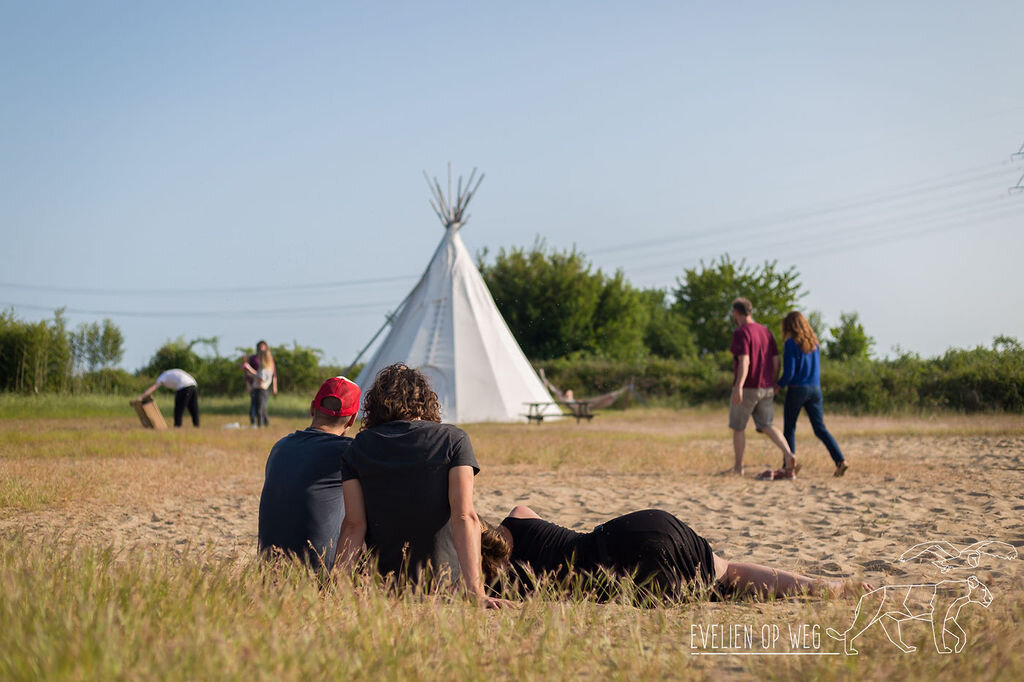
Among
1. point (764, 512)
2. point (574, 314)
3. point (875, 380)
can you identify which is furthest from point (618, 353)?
point (764, 512)

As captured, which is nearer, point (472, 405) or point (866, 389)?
point (472, 405)

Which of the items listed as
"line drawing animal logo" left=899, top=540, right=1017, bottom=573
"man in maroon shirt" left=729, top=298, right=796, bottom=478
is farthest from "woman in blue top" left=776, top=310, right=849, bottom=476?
"line drawing animal logo" left=899, top=540, right=1017, bottom=573

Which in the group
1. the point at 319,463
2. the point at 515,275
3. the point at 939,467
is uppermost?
the point at 515,275

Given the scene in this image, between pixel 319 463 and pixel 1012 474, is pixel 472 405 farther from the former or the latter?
pixel 319 463

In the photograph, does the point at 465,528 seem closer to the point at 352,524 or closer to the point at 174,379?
the point at 352,524

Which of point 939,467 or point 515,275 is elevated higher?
point 515,275

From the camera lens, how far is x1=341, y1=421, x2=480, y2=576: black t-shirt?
9.73 ft

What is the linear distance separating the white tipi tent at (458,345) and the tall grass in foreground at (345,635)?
14.3m

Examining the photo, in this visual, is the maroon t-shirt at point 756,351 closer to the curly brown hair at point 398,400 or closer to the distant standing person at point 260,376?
the curly brown hair at point 398,400

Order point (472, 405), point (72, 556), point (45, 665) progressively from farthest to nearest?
1. point (472, 405)
2. point (72, 556)
3. point (45, 665)

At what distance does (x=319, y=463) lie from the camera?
3303mm

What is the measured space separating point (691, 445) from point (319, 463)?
30.3ft

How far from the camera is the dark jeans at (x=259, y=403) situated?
14227mm

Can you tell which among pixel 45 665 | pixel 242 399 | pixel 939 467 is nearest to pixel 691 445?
pixel 939 467
